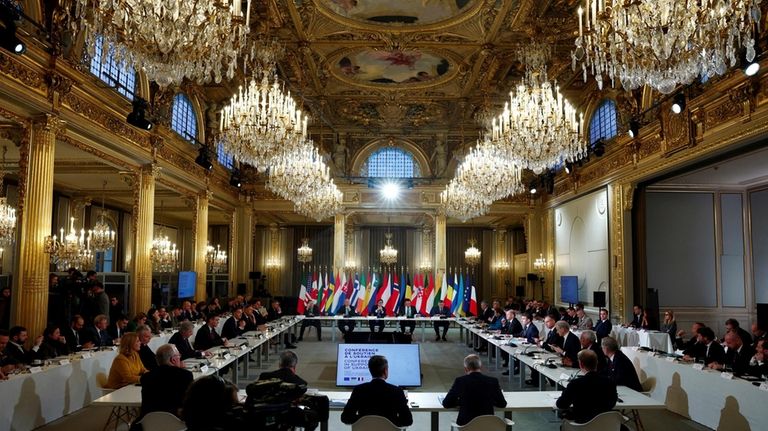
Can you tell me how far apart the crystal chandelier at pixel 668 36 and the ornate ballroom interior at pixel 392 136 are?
0.03 meters

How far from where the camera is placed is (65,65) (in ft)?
27.9

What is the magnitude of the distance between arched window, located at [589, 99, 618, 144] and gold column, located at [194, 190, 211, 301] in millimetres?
11407

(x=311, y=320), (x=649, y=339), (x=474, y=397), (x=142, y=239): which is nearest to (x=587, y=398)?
(x=474, y=397)

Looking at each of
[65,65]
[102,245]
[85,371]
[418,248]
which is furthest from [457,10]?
[418,248]

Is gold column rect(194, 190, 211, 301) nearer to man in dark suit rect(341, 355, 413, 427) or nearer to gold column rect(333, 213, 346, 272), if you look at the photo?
gold column rect(333, 213, 346, 272)

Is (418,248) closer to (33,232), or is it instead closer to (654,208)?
(654,208)

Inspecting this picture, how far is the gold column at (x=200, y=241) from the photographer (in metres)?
15.8

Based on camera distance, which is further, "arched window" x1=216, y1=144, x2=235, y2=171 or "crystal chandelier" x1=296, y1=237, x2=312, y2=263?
"crystal chandelier" x1=296, y1=237, x2=312, y2=263

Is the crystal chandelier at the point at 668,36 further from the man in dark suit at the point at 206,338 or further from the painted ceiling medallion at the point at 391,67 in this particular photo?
the painted ceiling medallion at the point at 391,67

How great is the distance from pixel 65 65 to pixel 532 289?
17802 mm

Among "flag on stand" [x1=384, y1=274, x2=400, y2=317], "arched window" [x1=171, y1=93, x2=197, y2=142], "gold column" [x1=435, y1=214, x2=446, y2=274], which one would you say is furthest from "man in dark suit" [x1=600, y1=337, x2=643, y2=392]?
"gold column" [x1=435, y1=214, x2=446, y2=274]

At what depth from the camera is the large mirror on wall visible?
14.3 m

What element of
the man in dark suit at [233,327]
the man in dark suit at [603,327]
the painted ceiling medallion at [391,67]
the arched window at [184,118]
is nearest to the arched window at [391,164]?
the painted ceiling medallion at [391,67]

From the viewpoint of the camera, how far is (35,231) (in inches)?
324
